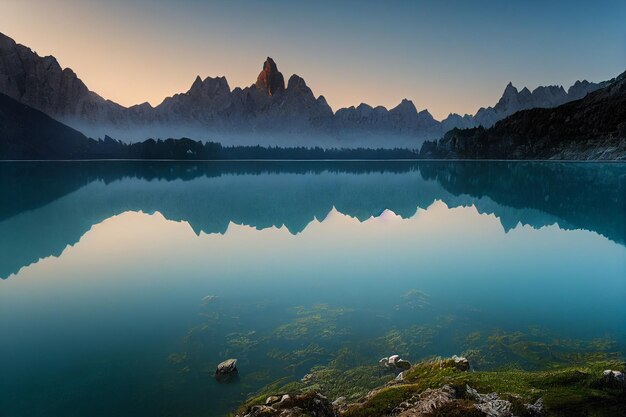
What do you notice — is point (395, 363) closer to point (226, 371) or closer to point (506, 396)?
point (506, 396)

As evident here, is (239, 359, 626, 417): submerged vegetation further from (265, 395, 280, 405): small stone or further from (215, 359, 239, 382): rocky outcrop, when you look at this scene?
(215, 359, 239, 382): rocky outcrop

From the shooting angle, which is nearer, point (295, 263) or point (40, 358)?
point (40, 358)

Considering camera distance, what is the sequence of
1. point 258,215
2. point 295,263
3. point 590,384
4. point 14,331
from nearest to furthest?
point 590,384
point 14,331
point 295,263
point 258,215

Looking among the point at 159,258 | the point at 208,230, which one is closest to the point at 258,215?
the point at 208,230

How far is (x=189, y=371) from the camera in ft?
50.3

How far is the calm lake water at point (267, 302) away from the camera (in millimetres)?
15109

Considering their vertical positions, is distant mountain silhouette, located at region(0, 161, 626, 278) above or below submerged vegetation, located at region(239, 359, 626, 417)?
below

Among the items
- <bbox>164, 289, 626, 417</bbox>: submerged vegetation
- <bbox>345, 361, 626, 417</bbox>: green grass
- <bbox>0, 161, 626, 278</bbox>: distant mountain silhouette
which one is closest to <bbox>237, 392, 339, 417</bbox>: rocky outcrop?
<bbox>164, 289, 626, 417</bbox>: submerged vegetation

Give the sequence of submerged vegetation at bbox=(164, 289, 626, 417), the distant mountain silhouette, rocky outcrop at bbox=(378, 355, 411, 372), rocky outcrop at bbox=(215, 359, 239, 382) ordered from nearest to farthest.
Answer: submerged vegetation at bbox=(164, 289, 626, 417) < rocky outcrop at bbox=(215, 359, 239, 382) < rocky outcrop at bbox=(378, 355, 411, 372) < the distant mountain silhouette

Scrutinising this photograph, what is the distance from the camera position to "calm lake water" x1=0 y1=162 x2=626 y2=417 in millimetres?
15109

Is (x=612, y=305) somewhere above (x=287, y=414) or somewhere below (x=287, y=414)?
below

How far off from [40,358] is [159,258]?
17.7 m

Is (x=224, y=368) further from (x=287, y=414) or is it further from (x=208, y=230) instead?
(x=208, y=230)

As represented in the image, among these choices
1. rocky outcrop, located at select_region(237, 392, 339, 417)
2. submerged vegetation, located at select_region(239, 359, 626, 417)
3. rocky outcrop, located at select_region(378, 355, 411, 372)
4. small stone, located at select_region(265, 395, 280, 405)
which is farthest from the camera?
rocky outcrop, located at select_region(378, 355, 411, 372)
